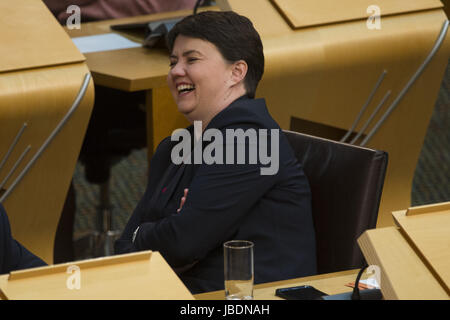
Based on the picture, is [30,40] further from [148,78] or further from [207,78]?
[207,78]

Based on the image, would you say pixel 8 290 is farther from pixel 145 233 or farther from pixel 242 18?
pixel 242 18

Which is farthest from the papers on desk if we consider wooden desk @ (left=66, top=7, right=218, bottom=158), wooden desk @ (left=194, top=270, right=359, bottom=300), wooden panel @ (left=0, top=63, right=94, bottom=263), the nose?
wooden desk @ (left=194, top=270, right=359, bottom=300)

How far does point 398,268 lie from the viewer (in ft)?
3.60

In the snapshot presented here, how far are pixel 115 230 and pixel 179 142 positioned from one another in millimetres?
1416

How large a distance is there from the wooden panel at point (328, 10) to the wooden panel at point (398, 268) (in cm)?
116

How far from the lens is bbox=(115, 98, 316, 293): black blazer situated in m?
1.54

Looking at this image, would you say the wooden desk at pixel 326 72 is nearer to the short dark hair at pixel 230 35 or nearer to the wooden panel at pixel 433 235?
the short dark hair at pixel 230 35

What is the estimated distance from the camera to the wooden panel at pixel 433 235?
1.08m

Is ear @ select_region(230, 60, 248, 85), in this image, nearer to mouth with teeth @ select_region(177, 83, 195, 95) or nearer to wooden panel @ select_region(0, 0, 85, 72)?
mouth with teeth @ select_region(177, 83, 195, 95)

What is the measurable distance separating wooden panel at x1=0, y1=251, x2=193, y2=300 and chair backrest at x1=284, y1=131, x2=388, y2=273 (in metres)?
0.62
